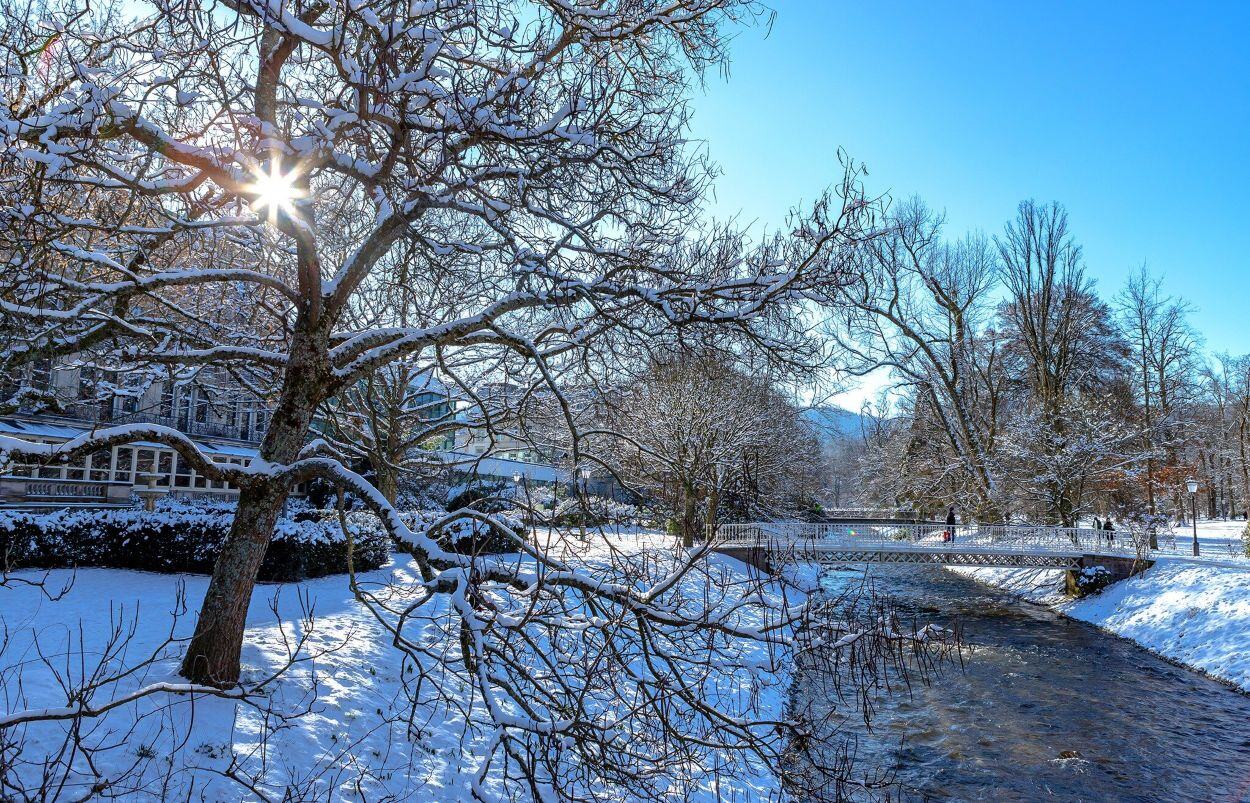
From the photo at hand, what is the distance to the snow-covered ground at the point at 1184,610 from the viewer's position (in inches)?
552

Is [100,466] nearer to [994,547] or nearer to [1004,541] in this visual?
[994,547]

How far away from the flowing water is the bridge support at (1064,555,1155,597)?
4443 mm

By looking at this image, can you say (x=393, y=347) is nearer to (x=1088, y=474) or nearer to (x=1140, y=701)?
(x=1140, y=701)

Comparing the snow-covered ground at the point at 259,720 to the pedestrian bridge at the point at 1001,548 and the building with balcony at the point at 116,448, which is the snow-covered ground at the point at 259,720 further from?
the pedestrian bridge at the point at 1001,548

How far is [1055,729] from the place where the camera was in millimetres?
10703

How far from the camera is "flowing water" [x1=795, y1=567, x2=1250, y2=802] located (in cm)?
877

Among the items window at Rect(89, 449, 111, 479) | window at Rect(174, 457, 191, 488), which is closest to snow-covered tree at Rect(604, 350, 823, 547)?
window at Rect(89, 449, 111, 479)

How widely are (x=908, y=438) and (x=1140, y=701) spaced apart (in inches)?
1060

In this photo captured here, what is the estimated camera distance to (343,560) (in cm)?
1370

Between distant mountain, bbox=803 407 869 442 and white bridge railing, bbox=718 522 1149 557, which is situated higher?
distant mountain, bbox=803 407 869 442

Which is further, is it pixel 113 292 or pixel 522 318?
pixel 522 318

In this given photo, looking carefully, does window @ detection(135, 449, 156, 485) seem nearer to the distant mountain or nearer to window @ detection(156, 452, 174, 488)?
window @ detection(156, 452, 174, 488)

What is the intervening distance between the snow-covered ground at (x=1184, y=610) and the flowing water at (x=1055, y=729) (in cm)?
59

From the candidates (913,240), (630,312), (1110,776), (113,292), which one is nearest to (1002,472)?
(913,240)
